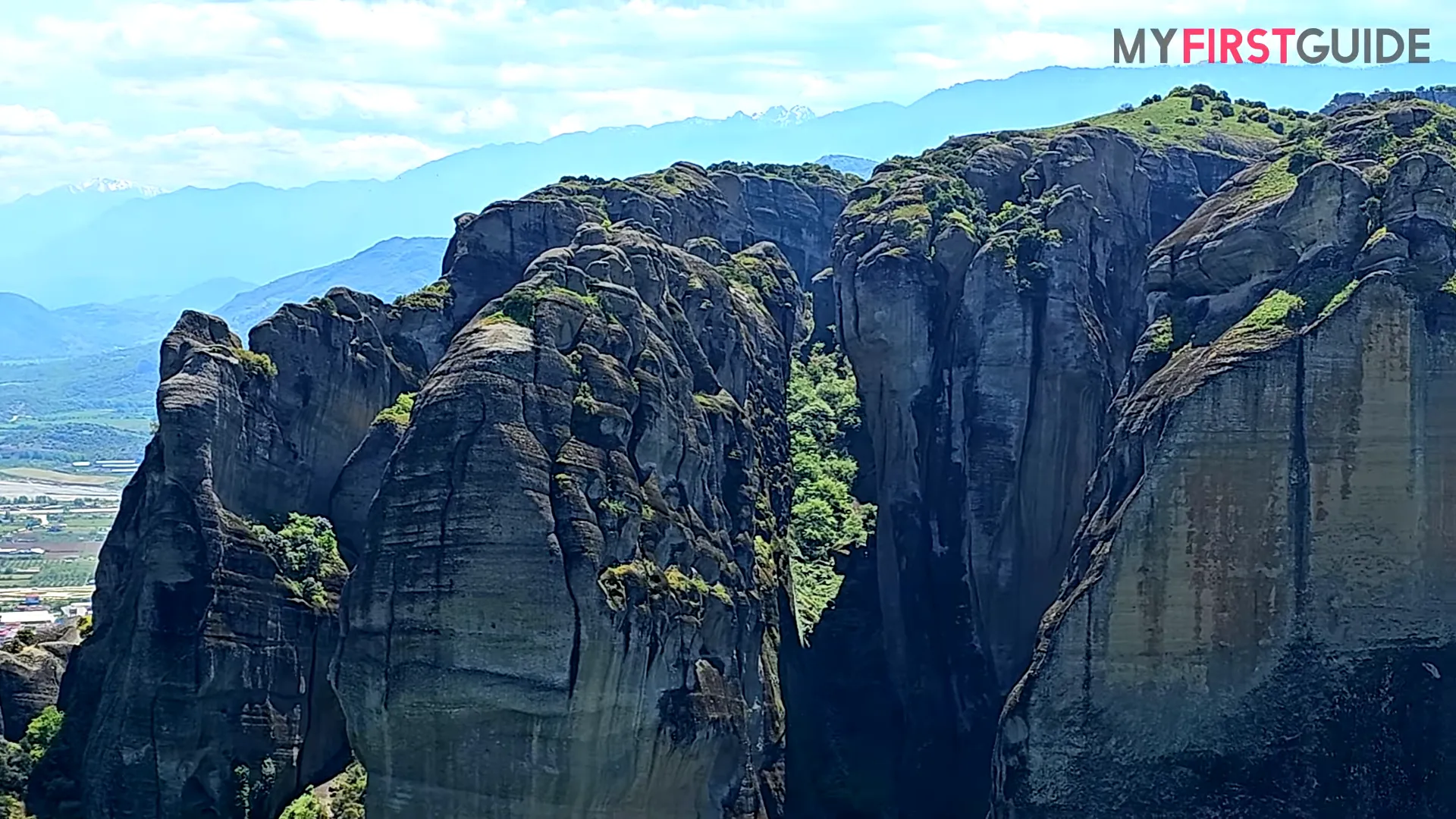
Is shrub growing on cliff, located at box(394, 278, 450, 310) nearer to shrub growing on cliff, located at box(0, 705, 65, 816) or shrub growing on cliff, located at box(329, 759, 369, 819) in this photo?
shrub growing on cliff, located at box(329, 759, 369, 819)

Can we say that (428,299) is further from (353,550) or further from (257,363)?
(353,550)

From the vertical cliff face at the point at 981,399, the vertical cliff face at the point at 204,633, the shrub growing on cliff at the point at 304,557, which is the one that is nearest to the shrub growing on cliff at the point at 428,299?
the vertical cliff face at the point at 204,633

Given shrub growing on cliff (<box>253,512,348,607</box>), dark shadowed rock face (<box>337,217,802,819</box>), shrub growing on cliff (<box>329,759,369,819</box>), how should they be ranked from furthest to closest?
1. shrub growing on cliff (<box>253,512,348,607</box>)
2. shrub growing on cliff (<box>329,759,369,819</box>)
3. dark shadowed rock face (<box>337,217,802,819</box>)

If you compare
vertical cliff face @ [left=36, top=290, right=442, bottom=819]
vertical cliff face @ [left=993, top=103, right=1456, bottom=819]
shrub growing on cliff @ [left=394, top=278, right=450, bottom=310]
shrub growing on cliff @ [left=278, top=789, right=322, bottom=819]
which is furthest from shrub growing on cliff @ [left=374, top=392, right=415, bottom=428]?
vertical cliff face @ [left=993, top=103, right=1456, bottom=819]

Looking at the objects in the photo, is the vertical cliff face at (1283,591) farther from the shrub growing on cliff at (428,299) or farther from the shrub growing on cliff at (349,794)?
the shrub growing on cliff at (428,299)

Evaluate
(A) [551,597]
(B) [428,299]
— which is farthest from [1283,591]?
Result: (B) [428,299]

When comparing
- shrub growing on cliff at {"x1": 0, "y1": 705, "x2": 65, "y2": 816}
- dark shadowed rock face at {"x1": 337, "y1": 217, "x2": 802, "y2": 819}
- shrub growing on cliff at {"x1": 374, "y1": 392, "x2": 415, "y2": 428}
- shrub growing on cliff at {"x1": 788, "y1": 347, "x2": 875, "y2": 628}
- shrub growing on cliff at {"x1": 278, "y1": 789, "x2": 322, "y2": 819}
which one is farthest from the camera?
shrub growing on cliff at {"x1": 788, "y1": 347, "x2": 875, "y2": 628}

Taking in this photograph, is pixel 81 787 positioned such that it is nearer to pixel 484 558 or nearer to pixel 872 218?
pixel 484 558
